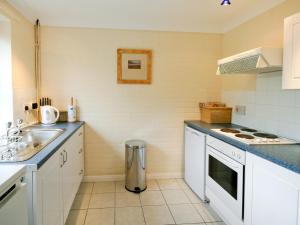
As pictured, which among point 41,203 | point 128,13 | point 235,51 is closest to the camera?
point 41,203

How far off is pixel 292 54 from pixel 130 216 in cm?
209

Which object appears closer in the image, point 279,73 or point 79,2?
point 279,73

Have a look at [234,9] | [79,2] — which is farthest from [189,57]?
[79,2]

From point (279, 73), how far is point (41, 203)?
7.52 feet

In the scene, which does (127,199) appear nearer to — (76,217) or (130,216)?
(130,216)

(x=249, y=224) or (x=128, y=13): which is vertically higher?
(x=128, y=13)

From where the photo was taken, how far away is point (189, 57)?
328cm

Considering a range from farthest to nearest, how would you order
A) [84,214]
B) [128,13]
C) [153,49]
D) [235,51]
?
[153,49] → [235,51] → [128,13] → [84,214]

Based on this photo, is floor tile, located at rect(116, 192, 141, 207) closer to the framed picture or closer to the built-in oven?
the built-in oven

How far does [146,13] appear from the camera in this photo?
2770mm

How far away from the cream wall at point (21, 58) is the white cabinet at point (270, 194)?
2.36 m

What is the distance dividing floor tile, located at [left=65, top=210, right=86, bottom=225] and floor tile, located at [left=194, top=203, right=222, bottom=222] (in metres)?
1.25

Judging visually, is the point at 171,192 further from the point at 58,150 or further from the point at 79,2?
the point at 79,2

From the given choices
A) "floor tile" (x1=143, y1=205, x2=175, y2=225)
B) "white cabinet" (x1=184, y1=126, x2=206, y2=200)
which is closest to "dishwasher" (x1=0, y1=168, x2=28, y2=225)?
"floor tile" (x1=143, y1=205, x2=175, y2=225)
